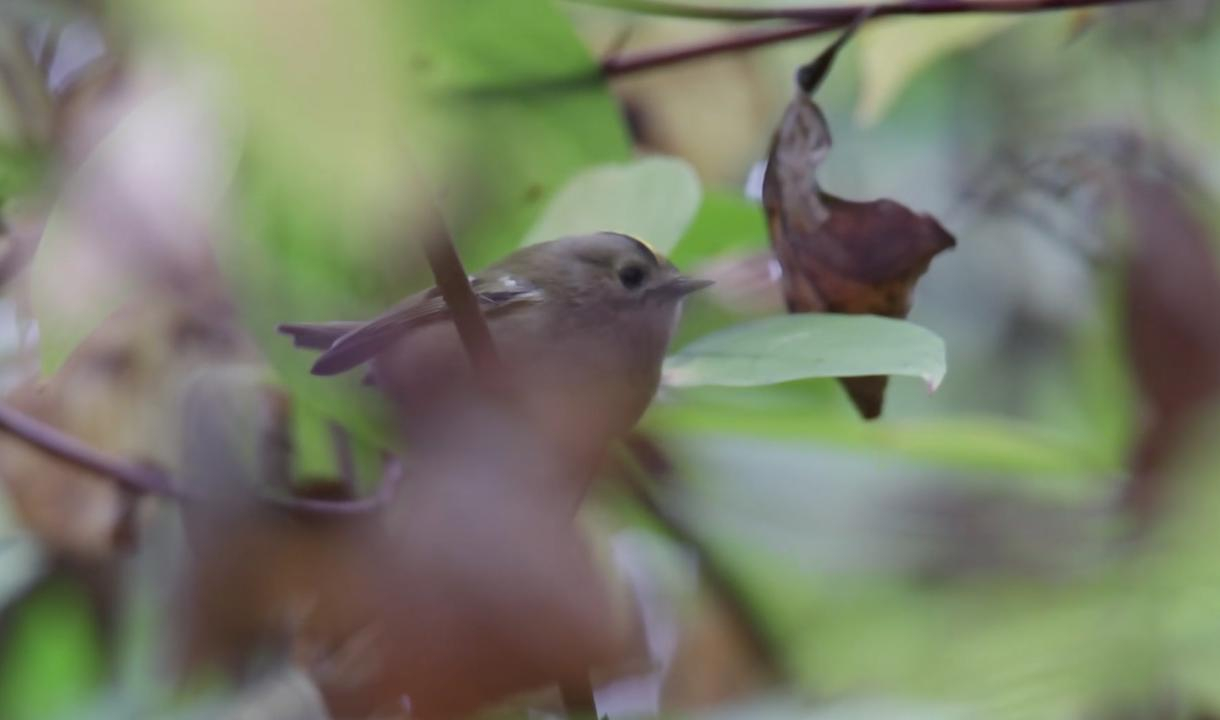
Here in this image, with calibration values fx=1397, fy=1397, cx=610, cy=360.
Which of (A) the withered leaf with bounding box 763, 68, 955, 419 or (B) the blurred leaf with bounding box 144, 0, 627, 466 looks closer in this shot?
(B) the blurred leaf with bounding box 144, 0, 627, 466

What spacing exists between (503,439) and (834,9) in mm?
492

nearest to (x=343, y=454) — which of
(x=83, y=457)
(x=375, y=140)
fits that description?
(x=83, y=457)

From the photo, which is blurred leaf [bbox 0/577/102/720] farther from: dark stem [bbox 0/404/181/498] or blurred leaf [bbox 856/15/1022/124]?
blurred leaf [bbox 856/15/1022/124]

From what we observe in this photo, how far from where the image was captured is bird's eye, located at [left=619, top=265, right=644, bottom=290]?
795 millimetres

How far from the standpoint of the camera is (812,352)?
0.63m

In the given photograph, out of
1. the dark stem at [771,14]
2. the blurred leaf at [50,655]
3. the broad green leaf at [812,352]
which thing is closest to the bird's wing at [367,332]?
the broad green leaf at [812,352]

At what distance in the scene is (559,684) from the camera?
0.46m

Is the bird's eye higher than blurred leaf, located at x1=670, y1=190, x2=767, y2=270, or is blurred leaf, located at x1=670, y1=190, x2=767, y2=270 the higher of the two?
the bird's eye

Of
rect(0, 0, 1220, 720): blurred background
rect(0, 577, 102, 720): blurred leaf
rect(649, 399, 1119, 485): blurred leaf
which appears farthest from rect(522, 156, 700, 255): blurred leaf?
rect(0, 577, 102, 720): blurred leaf

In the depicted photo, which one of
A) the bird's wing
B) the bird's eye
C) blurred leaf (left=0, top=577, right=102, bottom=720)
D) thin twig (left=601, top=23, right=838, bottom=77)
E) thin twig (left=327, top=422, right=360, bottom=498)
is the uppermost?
the bird's wing

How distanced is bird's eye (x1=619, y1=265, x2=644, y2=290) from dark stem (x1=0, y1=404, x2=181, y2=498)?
13.2 inches

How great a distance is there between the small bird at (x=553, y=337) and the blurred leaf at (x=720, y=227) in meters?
0.08

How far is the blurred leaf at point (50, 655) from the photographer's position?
3.54 feet

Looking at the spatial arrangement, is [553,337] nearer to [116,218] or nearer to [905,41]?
[116,218]
